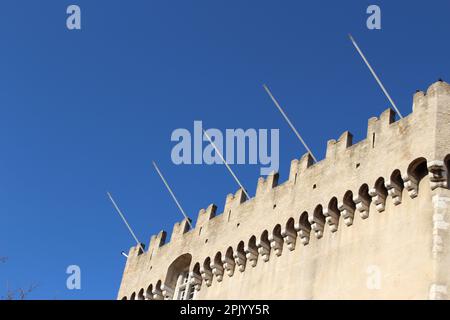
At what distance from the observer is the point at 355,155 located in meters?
19.9

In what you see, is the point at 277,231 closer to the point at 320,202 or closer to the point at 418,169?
the point at 320,202

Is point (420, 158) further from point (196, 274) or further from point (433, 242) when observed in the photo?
point (196, 274)

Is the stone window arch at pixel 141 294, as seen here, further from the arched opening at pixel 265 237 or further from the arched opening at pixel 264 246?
the arched opening at pixel 265 237

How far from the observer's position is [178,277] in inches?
1021

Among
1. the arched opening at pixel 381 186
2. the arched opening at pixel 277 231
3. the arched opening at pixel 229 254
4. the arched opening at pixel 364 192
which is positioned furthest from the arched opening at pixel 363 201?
the arched opening at pixel 229 254

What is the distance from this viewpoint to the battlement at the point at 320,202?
1772 cm

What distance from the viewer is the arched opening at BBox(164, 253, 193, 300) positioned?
25.3m

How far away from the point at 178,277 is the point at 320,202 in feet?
25.9

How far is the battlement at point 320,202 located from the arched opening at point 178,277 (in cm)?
4

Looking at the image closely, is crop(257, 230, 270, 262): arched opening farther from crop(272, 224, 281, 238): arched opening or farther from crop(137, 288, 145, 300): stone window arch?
crop(137, 288, 145, 300): stone window arch

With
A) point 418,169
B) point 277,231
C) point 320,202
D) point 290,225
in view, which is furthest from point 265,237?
point 418,169
